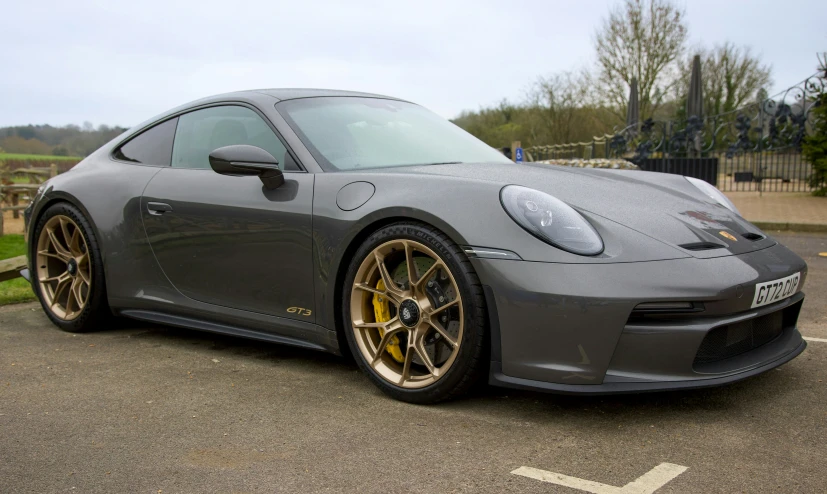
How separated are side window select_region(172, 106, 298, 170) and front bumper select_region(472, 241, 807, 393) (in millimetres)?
1434

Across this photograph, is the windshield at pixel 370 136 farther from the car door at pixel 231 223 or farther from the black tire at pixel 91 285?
the black tire at pixel 91 285

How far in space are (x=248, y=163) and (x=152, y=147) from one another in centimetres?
121

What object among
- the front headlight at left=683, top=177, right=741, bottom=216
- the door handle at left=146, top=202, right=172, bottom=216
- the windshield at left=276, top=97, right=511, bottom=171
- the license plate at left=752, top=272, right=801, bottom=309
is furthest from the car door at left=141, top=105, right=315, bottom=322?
the front headlight at left=683, top=177, right=741, bottom=216

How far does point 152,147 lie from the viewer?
14.6ft

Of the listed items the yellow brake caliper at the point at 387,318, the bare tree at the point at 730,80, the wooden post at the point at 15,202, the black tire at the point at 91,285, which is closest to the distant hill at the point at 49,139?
the wooden post at the point at 15,202

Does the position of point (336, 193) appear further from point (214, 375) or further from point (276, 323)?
point (214, 375)

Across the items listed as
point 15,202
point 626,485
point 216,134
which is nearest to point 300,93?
point 216,134

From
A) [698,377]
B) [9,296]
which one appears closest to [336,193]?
[698,377]

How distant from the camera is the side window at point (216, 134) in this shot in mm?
3848

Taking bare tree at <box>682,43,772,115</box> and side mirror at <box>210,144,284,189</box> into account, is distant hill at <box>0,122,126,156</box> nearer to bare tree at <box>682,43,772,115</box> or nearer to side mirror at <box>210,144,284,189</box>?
side mirror at <box>210,144,284,189</box>

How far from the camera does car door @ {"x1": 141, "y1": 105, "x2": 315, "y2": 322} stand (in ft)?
11.6

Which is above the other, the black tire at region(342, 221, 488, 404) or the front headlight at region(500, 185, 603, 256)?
the front headlight at region(500, 185, 603, 256)

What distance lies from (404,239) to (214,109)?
64.2 inches

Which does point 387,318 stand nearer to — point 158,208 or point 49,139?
point 158,208
